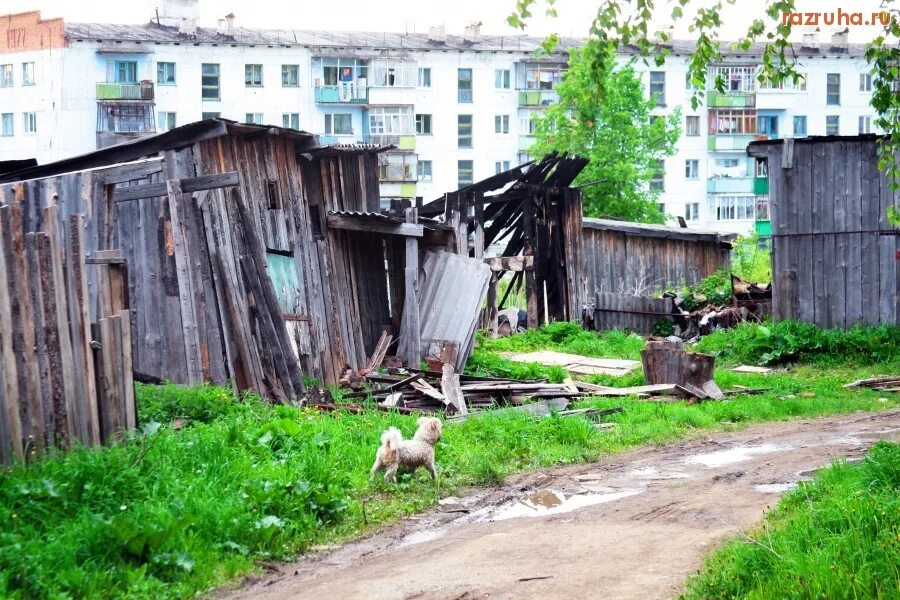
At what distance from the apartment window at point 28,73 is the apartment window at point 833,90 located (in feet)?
142

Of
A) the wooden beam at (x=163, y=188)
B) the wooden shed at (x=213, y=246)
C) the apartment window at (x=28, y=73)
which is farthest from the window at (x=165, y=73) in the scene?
the wooden beam at (x=163, y=188)

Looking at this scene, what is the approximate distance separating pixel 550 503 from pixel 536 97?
49870 mm

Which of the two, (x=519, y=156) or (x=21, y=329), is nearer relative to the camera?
(x=21, y=329)

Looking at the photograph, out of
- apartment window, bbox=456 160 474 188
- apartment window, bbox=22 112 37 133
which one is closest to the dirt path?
apartment window, bbox=456 160 474 188

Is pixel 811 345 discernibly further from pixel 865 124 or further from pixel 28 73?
pixel 865 124

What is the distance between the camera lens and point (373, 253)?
1950cm

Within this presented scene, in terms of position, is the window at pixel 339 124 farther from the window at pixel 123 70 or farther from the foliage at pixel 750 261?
the foliage at pixel 750 261

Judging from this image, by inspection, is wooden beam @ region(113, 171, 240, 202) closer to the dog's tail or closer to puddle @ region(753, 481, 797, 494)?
the dog's tail

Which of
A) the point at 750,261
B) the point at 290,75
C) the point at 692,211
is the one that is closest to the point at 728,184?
the point at 692,211

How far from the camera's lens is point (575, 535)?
313 inches

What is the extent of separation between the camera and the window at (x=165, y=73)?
5288 centimetres

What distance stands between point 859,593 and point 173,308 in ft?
32.2

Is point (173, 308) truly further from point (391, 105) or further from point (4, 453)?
point (391, 105)

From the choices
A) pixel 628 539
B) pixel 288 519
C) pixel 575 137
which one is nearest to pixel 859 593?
pixel 628 539
